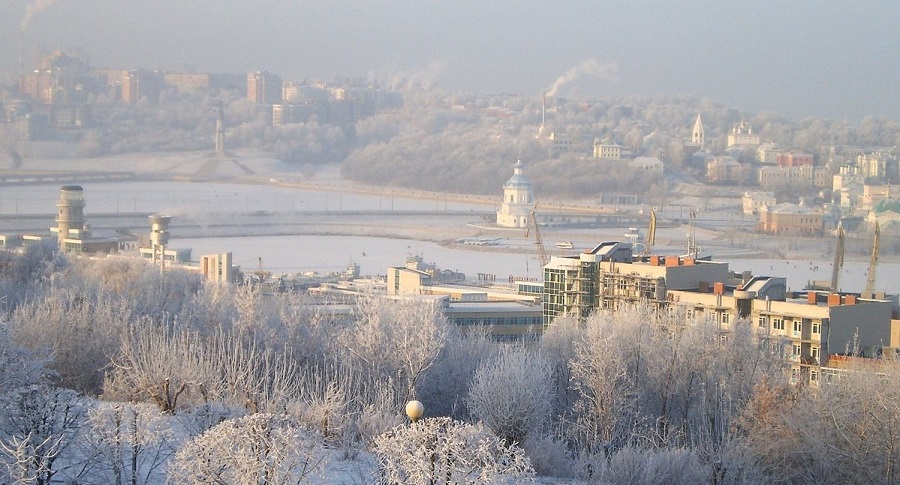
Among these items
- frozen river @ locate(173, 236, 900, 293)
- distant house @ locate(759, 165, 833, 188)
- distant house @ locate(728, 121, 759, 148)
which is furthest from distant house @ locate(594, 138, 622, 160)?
frozen river @ locate(173, 236, 900, 293)

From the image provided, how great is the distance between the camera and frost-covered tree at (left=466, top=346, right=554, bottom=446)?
5594 millimetres

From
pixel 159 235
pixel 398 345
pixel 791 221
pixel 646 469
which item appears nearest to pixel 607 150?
pixel 791 221

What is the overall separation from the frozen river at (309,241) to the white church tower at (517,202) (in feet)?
3.92

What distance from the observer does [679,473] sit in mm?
4949

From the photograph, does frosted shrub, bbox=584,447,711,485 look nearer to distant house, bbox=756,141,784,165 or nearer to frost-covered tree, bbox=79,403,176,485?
frost-covered tree, bbox=79,403,176,485

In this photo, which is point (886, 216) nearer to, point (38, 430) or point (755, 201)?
point (755, 201)

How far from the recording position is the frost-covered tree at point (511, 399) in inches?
220

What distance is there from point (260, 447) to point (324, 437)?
1328mm

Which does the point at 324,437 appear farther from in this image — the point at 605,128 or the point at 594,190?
the point at 605,128

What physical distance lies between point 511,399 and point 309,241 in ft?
51.4

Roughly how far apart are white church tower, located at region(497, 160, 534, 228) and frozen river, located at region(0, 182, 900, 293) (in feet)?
3.92

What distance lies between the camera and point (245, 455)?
360 centimetres

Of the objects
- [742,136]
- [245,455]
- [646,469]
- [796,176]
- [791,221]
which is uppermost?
[742,136]

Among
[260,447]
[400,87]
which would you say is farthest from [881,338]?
[400,87]
